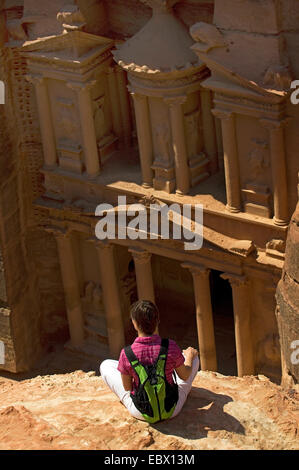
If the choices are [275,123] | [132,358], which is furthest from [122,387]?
[275,123]

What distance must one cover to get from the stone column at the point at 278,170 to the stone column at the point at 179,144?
233cm

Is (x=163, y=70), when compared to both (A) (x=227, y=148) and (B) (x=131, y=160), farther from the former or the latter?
(B) (x=131, y=160)

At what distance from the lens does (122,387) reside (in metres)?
13.6

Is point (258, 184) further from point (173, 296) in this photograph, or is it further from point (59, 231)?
point (173, 296)

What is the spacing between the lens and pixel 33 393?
599 inches

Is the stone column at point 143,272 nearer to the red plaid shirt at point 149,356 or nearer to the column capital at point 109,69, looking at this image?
the column capital at point 109,69

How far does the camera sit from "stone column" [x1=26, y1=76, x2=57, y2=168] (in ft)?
81.3

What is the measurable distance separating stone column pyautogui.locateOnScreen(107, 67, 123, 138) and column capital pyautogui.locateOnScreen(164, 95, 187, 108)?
2.72 meters

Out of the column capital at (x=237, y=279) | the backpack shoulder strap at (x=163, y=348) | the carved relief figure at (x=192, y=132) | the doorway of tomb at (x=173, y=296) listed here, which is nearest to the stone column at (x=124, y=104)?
the carved relief figure at (x=192, y=132)

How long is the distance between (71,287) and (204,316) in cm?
400

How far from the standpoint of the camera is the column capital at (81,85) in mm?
24062

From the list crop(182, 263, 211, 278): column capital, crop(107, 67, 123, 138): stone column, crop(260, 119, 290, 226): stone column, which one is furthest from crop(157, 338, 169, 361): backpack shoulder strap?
crop(107, 67, 123, 138): stone column
